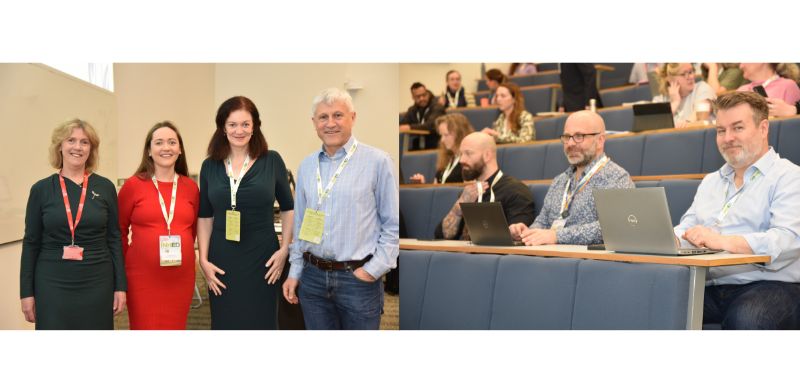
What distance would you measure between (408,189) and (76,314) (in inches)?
77.5

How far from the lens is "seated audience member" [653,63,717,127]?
478 centimetres

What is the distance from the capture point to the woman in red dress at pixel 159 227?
104 inches

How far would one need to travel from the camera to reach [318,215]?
2.66m

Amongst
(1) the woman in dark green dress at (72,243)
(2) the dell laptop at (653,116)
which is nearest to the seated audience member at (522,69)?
(2) the dell laptop at (653,116)

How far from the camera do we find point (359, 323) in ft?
8.73

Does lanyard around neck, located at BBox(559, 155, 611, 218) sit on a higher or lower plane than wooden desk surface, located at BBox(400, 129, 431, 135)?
lower

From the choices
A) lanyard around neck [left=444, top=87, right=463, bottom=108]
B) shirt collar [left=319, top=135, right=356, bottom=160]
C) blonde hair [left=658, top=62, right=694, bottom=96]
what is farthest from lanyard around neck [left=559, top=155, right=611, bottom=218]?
lanyard around neck [left=444, top=87, right=463, bottom=108]

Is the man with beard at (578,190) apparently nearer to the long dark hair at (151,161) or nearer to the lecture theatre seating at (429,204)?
the lecture theatre seating at (429,204)

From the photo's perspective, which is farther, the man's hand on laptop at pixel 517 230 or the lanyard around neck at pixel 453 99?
the lanyard around neck at pixel 453 99

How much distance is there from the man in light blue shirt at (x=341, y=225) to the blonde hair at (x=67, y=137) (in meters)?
0.74

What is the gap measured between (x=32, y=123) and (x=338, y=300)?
1.27 metres

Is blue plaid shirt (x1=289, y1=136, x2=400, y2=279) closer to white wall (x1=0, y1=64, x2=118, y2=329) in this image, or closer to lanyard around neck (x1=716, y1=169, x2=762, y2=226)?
white wall (x1=0, y1=64, x2=118, y2=329)

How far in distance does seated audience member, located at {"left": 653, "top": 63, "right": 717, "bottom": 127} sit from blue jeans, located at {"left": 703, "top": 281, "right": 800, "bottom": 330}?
7.07 feet

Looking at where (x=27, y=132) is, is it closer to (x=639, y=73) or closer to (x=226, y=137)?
(x=226, y=137)
